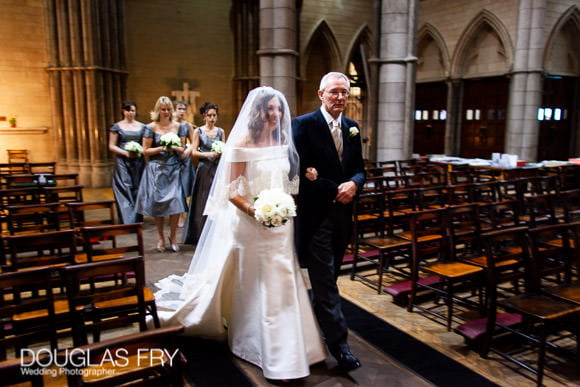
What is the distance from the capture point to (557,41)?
15461mm

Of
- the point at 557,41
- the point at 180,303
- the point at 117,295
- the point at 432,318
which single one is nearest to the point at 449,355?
the point at 432,318

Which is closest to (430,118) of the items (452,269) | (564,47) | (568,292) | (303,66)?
(564,47)

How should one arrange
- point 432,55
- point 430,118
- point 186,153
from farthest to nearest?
point 430,118 < point 432,55 < point 186,153

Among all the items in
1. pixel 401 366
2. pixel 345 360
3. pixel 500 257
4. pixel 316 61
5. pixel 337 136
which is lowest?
pixel 401 366

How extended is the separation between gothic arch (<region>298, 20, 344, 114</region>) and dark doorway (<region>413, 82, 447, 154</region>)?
4671 millimetres

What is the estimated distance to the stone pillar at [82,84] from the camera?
452 inches

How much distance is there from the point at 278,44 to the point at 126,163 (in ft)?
12.5

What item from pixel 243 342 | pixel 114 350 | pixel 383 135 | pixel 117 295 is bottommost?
pixel 243 342

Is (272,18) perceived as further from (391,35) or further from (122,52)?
(122,52)

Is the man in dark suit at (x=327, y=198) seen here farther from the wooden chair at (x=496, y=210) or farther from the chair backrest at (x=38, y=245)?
the wooden chair at (x=496, y=210)

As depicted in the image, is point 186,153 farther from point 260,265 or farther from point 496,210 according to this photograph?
point 496,210

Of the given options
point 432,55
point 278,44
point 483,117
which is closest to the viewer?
point 278,44

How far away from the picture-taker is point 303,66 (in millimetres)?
15461

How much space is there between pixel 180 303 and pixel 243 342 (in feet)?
2.58
